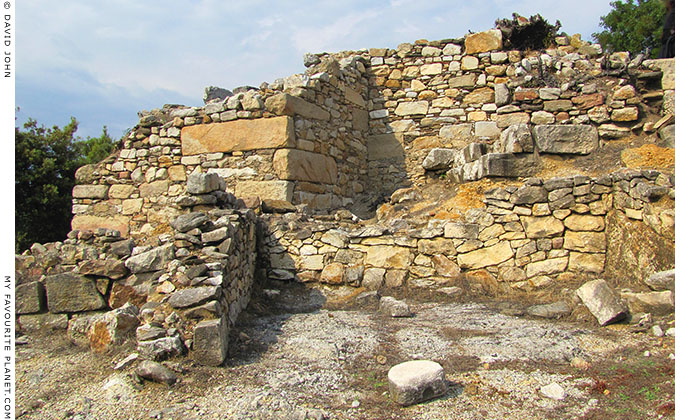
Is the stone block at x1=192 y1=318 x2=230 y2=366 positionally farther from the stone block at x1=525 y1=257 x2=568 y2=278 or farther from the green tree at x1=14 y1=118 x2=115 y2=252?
the green tree at x1=14 y1=118 x2=115 y2=252

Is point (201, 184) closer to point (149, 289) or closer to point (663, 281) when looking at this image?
point (149, 289)

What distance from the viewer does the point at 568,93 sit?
7.18 meters

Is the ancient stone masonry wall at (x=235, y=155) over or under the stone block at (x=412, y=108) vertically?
under

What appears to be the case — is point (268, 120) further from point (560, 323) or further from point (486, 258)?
point (560, 323)

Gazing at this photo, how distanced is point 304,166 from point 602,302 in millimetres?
4473

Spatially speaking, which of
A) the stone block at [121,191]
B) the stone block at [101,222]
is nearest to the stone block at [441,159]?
the stone block at [121,191]

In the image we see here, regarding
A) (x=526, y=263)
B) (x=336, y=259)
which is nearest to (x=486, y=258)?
(x=526, y=263)

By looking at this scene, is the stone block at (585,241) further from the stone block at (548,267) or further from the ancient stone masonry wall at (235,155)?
the ancient stone masonry wall at (235,155)

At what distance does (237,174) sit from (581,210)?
478 cm

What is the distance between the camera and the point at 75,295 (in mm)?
4223

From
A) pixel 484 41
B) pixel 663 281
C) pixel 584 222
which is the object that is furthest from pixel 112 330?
pixel 484 41

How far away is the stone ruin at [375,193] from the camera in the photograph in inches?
166

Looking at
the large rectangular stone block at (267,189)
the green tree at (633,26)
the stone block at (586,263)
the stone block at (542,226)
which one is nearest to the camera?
the stone block at (586,263)

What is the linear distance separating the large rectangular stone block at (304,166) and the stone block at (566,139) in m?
3.23
